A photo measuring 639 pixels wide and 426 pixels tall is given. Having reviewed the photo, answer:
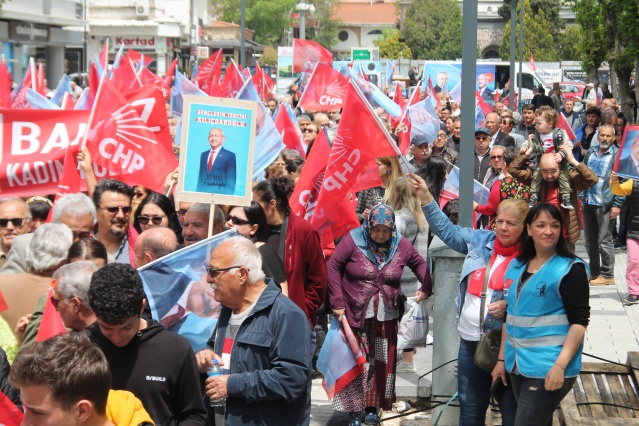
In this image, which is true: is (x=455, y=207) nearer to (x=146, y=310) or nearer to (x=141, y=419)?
(x=146, y=310)

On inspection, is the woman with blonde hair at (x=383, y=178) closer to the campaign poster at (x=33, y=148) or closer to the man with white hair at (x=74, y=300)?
the campaign poster at (x=33, y=148)

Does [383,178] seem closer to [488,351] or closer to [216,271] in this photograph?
[488,351]

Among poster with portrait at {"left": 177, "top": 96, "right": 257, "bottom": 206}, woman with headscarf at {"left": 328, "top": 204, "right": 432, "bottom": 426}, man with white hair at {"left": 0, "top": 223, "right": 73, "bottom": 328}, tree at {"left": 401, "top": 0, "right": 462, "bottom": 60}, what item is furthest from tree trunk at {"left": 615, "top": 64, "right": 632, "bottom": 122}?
tree at {"left": 401, "top": 0, "right": 462, "bottom": 60}

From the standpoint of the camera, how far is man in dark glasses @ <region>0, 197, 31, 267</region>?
7199mm

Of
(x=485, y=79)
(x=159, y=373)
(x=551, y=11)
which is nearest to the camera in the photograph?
(x=159, y=373)

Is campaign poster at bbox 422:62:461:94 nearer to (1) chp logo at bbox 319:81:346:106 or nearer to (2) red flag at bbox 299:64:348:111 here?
(1) chp logo at bbox 319:81:346:106

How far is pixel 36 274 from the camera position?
571 cm

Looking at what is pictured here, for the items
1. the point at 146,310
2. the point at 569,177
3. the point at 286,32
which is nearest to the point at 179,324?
the point at 146,310

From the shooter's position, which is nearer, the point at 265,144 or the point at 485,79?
the point at 265,144

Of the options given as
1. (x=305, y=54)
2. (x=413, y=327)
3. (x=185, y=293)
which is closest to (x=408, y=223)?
(x=413, y=327)

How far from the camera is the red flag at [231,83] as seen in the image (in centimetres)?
1742

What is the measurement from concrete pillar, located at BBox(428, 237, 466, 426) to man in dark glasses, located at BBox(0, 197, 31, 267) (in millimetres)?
2792

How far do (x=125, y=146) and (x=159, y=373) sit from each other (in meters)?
4.68

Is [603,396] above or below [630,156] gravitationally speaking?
below
